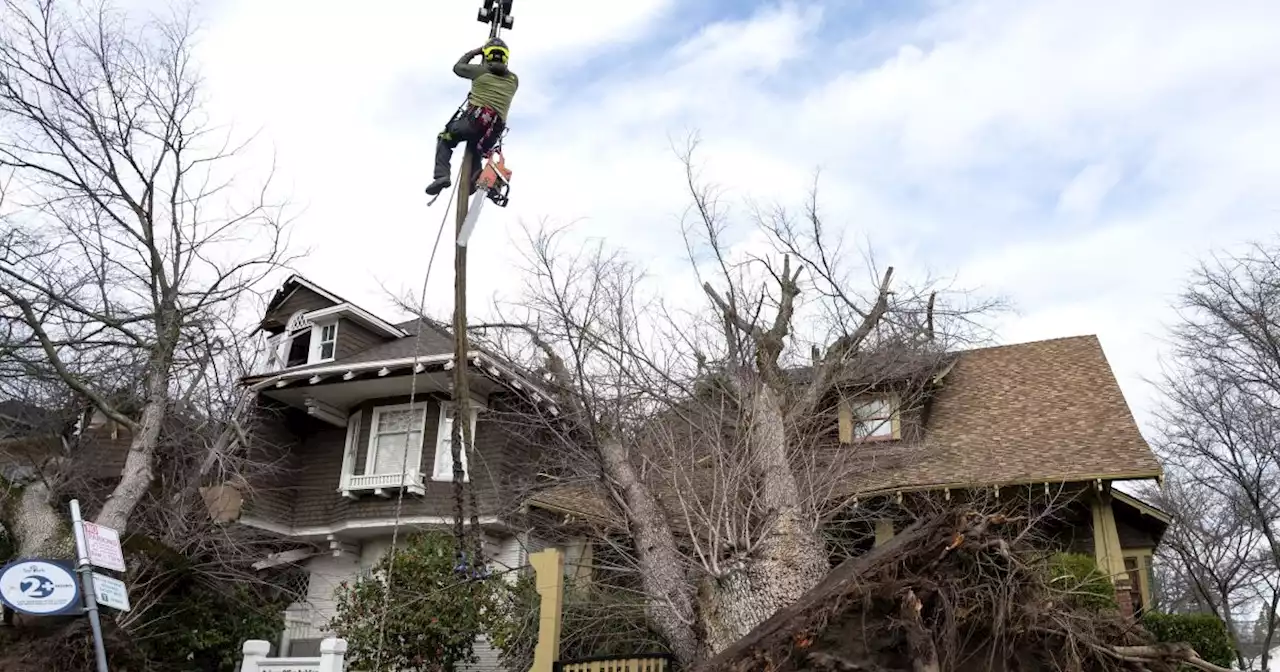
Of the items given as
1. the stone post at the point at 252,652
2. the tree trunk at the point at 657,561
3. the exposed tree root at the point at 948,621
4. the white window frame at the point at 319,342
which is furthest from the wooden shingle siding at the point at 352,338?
the exposed tree root at the point at 948,621

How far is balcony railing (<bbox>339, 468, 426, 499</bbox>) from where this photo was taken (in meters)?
17.4

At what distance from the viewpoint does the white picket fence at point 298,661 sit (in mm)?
12812

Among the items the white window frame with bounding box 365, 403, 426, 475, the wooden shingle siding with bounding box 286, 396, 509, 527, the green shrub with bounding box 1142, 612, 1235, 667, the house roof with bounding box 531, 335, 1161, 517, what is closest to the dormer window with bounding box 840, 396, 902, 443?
the house roof with bounding box 531, 335, 1161, 517

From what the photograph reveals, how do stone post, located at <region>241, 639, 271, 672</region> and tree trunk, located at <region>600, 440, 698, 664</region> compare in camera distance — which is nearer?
tree trunk, located at <region>600, 440, 698, 664</region>

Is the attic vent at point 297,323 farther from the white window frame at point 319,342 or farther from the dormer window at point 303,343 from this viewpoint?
the white window frame at point 319,342

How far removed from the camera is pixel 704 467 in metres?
13.6

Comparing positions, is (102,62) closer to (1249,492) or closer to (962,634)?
(962,634)

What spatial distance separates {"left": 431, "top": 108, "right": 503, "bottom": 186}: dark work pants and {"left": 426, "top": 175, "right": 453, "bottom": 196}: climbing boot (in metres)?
0.04

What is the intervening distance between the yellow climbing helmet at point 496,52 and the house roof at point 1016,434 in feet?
20.9

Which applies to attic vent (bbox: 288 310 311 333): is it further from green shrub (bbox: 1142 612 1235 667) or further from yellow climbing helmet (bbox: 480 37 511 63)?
green shrub (bbox: 1142 612 1235 667)

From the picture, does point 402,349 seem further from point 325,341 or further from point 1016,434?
point 1016,434

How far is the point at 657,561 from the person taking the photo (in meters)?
11.6

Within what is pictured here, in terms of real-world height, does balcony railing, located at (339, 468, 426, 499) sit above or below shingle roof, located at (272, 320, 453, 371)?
below

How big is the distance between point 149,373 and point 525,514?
20.9 ft
